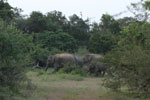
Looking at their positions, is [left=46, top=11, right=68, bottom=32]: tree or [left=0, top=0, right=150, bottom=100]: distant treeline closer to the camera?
[left=0, top=0, right=150, bottom=100]: distant treeline

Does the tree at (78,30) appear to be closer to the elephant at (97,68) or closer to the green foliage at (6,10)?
the elephant at (97,68)

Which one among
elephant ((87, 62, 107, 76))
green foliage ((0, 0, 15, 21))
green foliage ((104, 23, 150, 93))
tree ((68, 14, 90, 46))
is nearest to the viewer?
green foliage ((104, 23, 150, 93))

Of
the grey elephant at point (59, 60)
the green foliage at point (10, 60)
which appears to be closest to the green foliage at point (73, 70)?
the grey elephant at point (59, 60)

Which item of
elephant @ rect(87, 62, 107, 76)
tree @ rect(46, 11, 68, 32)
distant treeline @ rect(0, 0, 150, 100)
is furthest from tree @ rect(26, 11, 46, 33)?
distant treeline @ rect(0, 0, 150, 100)

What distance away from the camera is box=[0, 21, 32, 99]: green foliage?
9781 mm

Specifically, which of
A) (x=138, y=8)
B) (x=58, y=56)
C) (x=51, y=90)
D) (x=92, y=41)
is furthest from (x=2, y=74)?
(x=92, y=41)

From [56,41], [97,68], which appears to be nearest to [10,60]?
[97,68]

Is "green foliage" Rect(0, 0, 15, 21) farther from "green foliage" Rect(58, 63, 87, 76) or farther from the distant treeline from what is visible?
"green foliage" Rect(58, 63, 87, 76)

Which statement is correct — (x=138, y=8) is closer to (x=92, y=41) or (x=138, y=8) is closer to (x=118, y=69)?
(x=118, y=69)

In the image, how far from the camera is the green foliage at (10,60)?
9.78 m

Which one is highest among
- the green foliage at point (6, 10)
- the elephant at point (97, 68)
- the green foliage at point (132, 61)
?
the green foliage at point (6, 10)

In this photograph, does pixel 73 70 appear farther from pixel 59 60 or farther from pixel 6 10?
pixel 6 10

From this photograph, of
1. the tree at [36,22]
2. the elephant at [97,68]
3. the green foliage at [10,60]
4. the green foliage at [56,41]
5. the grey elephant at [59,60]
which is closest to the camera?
the green foliage at [10,60]

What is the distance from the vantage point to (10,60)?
33.1 feet
